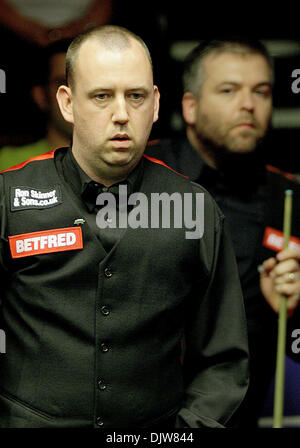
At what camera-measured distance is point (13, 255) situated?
2.03 m

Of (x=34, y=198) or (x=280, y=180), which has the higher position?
(x=280, y=180)

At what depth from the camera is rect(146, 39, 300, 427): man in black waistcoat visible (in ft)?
8.50

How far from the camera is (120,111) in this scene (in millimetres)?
1959

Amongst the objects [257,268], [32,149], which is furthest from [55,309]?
[32,149]

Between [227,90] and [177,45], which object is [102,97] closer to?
[227,90]

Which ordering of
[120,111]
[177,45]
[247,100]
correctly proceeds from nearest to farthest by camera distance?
[120,111] → [247,100] → [177,45]

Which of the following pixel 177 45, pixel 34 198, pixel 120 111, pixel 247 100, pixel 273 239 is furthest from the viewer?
pixel 177 45

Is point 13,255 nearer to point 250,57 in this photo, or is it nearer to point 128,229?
point 128,229

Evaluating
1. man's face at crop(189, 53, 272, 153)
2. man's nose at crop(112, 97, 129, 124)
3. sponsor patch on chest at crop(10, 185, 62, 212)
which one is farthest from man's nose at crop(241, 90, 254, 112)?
Result: sponsor patch on chest at crop(10, 185, 62, 212)

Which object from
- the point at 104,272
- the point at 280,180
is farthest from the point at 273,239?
the point at 104,272

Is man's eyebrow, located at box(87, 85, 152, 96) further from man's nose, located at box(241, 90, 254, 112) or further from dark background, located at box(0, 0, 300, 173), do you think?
dark background, located at box(0, 0, 300, 173)

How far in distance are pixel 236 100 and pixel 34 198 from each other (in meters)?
0.98

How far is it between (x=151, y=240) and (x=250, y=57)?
39.1 inches

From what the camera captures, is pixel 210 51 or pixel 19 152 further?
pixel 19 152
